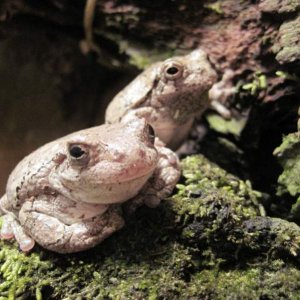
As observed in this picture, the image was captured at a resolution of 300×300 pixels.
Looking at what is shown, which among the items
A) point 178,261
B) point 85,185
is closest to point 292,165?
point 178,261

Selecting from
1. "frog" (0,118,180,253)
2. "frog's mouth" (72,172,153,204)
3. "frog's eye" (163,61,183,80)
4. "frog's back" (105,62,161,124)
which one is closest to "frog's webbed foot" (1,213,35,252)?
"frog" (0,118,180,253)

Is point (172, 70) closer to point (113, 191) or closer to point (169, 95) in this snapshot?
point (169, 95)

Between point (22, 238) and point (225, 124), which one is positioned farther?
point (225, 124)

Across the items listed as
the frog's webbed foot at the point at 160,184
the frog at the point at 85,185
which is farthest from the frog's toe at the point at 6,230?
the frog's webbed foot at the point at 160,184

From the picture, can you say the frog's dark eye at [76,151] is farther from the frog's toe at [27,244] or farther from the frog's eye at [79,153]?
the frog's toe at [27,244]

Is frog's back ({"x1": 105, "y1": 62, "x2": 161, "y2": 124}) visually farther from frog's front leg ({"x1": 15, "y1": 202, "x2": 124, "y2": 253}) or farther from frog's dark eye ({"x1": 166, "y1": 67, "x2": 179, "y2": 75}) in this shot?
frog's front leg ({"x1": 15, "y1": 202, "x2": 124, "y2": 253})

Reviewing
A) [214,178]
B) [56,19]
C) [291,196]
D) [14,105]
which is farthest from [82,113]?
[291,196]

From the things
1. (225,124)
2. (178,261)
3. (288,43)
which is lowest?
(178,261)
